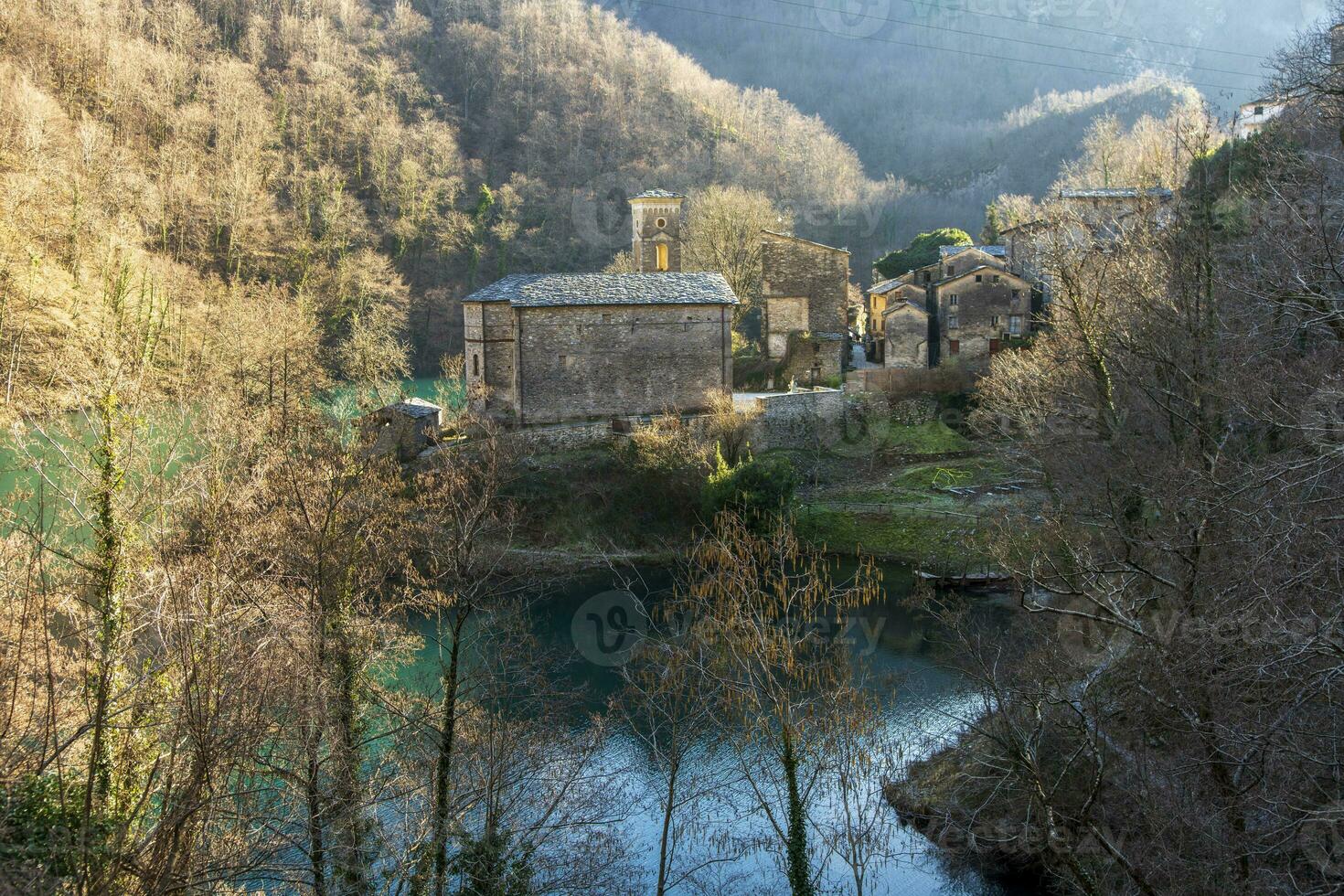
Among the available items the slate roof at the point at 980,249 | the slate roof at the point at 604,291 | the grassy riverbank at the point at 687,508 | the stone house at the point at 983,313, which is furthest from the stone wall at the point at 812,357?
the grassy riverbank at the point at 687,508

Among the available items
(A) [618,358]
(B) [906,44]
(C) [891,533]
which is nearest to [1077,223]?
(C) [891,533]

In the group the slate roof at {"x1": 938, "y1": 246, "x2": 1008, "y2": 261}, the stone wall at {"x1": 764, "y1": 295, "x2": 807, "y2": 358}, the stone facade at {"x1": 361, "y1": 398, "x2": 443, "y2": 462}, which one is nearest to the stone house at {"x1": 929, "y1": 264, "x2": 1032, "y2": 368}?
the slate roof at {"x1": 938, "y1": 246, "x2": 1008, "y2": 261}

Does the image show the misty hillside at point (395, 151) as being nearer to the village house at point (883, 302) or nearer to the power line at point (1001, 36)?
→ the power line at point (1001, 36)

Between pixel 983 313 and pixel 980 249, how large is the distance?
4.15 m

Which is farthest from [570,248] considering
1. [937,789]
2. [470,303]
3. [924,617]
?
[937,789]

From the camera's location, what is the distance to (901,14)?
70.4 m

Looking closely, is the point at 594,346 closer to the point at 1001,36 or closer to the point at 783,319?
the point at 783,319

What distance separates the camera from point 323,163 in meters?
41.1

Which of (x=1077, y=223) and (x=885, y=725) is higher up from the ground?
(x=1077, y=223)

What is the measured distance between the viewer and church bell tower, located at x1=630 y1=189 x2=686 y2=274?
29.5 metres

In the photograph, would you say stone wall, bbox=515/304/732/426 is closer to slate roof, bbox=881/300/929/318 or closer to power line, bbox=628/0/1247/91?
slate roof, bbox=881/300/929/318

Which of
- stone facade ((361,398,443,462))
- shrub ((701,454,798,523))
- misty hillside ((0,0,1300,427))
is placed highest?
misty hillside ((0,0,1300,427))

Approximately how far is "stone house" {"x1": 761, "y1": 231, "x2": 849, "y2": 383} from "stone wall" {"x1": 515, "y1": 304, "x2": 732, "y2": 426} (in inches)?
195

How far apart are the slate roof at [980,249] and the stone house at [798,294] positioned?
11.9 ft
